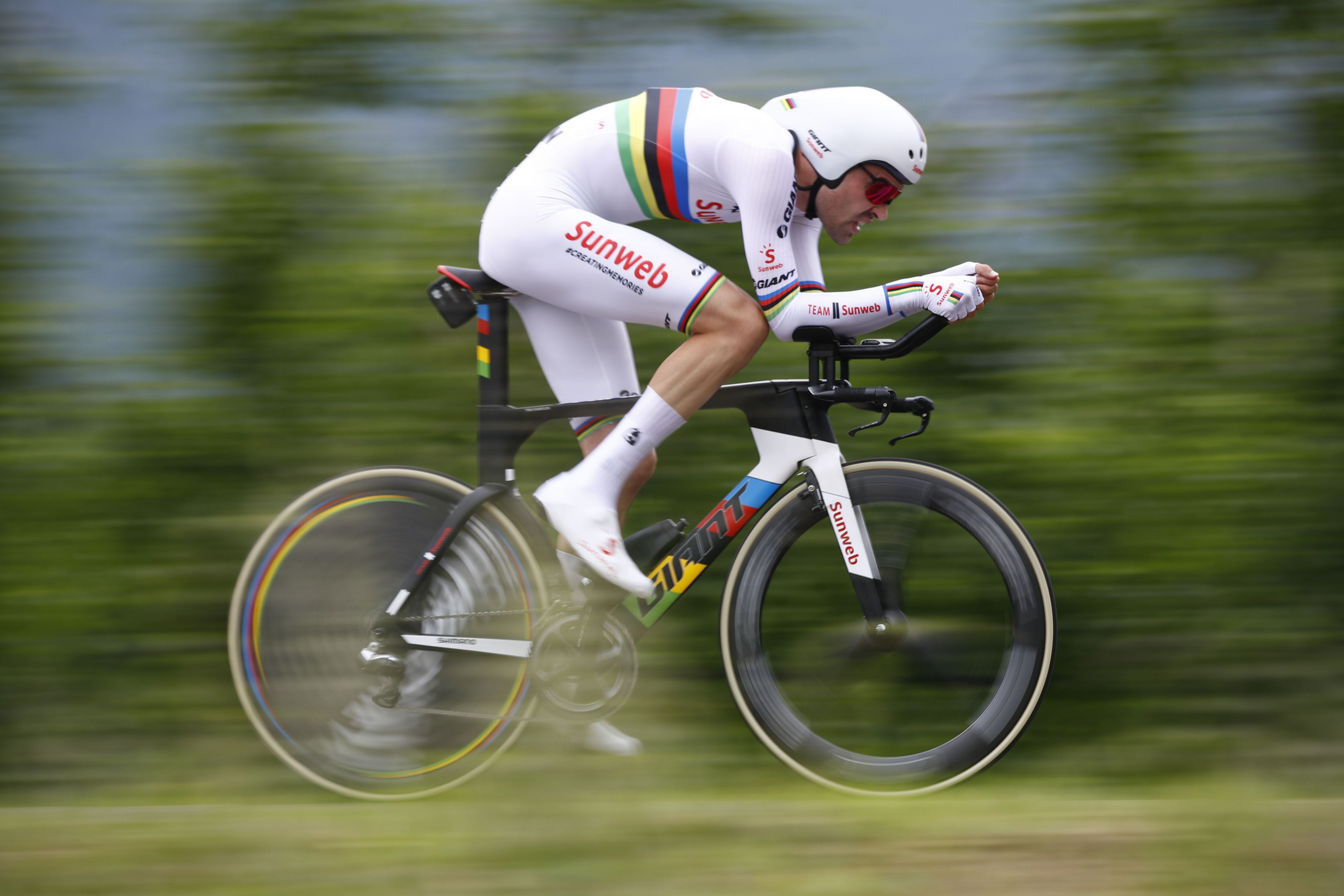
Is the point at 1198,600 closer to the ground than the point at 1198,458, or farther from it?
closer to the ground

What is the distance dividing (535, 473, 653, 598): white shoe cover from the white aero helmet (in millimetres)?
1009

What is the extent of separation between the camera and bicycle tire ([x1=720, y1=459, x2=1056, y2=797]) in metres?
2.76

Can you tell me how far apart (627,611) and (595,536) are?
0.25 metres

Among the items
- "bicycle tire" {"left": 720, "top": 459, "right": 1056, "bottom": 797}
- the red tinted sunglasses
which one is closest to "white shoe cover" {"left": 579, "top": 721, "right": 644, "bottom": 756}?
"bicycle tire" {"left": 720, "top": 459, "right": 1056, "bottom": 797}

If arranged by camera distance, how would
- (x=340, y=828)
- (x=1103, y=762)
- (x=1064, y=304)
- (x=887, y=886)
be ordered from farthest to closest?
(x=1064, y=304) → (x=1103, y=762) → (x=340, y=828) → (x=887, y=886)

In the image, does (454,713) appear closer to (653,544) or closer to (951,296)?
(653,544)

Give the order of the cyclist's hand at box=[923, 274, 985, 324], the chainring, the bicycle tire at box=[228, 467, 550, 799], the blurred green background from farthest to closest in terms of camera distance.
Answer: the blurred green background < the bicycle tire at box=[228, 467, 550, 799] < the chainring < the cyclist's hand at box=[923, 274, 985, 324]

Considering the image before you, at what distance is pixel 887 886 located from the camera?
7.69ft

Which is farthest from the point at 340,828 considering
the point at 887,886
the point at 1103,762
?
the point at 1103,762

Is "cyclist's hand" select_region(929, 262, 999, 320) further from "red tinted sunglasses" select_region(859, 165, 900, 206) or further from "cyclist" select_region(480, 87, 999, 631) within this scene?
"red tinted sunglasses" select_region(859, 165, 900, 206)

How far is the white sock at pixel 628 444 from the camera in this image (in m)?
2.83

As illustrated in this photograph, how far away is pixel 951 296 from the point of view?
265 centimetres

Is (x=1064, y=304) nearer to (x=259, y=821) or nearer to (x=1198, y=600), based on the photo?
(x=1198, y=600)

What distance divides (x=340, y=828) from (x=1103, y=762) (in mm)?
2328
